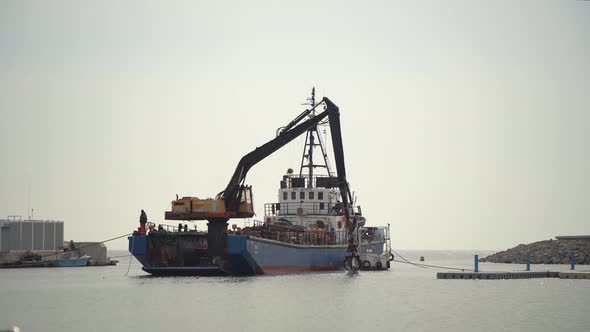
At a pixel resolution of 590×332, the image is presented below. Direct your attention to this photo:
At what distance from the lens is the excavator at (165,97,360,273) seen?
61.0 metres

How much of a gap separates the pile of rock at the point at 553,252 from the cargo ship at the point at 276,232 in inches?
1420

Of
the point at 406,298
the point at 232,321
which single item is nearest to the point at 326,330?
the point at 232,321

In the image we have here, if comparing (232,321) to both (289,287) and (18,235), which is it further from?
(18,235)

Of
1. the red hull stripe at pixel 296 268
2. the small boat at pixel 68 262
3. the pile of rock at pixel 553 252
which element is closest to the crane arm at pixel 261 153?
the red hull stripe at pixel 296 268

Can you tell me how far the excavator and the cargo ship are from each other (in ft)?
0.23

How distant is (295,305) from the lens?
46.0 meters

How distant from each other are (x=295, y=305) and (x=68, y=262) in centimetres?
6269

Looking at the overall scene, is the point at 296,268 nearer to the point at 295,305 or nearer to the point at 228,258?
the point at 228,258

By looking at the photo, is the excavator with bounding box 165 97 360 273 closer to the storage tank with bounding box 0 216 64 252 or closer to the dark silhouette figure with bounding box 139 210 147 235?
the dark silhouette figure with bounding box 139 210 147 235

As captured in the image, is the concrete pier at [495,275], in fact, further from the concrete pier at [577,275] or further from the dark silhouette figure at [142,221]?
the dark silhouette figure at [142,221]

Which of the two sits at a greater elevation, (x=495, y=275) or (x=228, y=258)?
(x=228, y=258)

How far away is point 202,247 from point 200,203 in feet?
10.8

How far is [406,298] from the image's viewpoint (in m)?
52.2

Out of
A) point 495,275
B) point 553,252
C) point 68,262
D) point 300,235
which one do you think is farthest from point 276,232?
point 553,252
